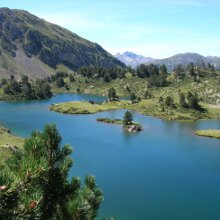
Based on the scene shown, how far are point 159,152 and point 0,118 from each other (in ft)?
229

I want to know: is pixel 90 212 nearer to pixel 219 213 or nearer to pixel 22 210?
pixel 22 210

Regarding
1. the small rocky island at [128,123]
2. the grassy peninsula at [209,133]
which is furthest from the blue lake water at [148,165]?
the grassy peninsula at [209,133]

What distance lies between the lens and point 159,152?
92.2 m

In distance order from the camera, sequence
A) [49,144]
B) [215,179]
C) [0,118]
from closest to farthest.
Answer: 1. [49,144]
2. [215,179]
3. [0,118]

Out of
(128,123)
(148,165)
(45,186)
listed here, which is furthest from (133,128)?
(45,186)

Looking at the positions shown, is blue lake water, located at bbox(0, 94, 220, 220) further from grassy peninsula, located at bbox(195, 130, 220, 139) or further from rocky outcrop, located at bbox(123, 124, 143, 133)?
grassy peninsula, located at bbox(195, 130, 220, 139)

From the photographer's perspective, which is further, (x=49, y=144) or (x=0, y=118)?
(x=0, y=118)

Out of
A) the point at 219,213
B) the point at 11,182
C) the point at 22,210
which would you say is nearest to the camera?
the point at 11,182

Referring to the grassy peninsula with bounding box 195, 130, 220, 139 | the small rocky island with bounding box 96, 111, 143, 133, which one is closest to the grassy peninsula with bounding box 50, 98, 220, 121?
the small rocky island with bounding box 96, 111, 143, 133

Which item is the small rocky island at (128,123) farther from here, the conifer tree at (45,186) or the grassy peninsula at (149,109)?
the conifer tree at (45,186)

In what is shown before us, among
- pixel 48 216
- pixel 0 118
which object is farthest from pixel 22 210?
pixel 0 118

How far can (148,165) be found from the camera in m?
79.5

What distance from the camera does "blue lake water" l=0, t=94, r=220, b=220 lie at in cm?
5538

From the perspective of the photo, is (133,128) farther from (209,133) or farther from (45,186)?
(45,186)
